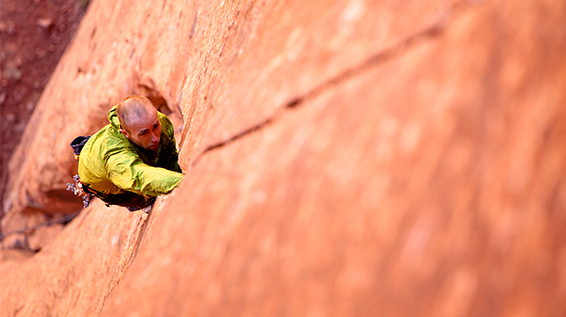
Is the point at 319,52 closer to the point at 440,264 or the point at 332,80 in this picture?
the point at 332,80

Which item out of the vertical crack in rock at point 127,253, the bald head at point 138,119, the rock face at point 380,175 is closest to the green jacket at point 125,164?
the bald head at point 138,119

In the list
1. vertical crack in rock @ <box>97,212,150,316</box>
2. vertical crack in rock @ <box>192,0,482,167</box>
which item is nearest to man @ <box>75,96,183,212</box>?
vertical crack in rock @ <box>97,212,150,316</box>

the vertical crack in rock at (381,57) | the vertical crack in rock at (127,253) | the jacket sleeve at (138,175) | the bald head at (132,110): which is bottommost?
the vertical crack in rock at (127,253)

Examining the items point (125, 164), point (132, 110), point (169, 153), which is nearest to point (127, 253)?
point (169, 153)

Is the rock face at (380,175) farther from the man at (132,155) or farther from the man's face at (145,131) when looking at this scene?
the man's face at (145,131)

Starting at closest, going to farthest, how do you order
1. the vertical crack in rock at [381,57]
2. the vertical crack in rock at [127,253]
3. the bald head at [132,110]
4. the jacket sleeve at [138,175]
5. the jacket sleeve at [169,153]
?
the vertical crack in rock at [381,57] < the jacket sleeve at [138,175] < the bald head at [132,110] < the vertical crack in rock at [127,253] < the jacket sleeve at [169,153]

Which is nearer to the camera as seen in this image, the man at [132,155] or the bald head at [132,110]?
the man at [132,155]

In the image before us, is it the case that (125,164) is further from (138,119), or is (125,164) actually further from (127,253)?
(127,253)
